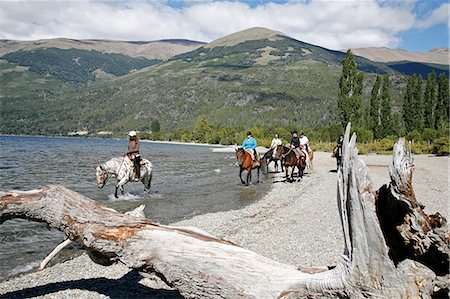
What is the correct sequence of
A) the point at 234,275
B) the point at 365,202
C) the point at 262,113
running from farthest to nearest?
1. the point at 262,113
2. the point at 234,275
3. the point at 365,202

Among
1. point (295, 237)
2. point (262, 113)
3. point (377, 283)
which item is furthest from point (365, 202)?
point (262, 113)

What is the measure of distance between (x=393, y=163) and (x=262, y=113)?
592ft

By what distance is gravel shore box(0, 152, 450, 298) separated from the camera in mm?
6098

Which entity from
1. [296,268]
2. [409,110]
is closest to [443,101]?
[409,110]

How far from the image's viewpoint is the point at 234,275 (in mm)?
4344

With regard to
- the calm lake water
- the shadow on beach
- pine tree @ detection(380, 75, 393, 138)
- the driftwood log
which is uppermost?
pine tree @ detection(380, 75, 393, 138)

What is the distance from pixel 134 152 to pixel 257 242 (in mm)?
9680

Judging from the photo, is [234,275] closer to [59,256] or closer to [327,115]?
[59,256]

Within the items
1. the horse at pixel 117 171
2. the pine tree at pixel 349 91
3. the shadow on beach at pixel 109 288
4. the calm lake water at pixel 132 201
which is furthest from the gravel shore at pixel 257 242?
the pine tree at pixel 349 91

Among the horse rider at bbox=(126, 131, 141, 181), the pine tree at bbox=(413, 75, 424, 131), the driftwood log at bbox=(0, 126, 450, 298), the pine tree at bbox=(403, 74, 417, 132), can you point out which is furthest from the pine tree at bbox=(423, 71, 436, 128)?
the driftwood log at bbox=(0, 126, 450, 298)

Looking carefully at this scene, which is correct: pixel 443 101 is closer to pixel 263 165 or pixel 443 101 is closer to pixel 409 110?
pixel 409 110

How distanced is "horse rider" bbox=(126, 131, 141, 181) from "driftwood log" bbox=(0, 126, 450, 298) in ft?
36.3

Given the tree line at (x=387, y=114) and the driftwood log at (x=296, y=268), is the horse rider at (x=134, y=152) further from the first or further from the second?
the tree line at (x=387, y=114)

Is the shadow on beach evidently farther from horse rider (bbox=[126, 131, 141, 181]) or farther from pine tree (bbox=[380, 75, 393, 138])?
pine tree (bbox=[380, 75, 393, 138])
